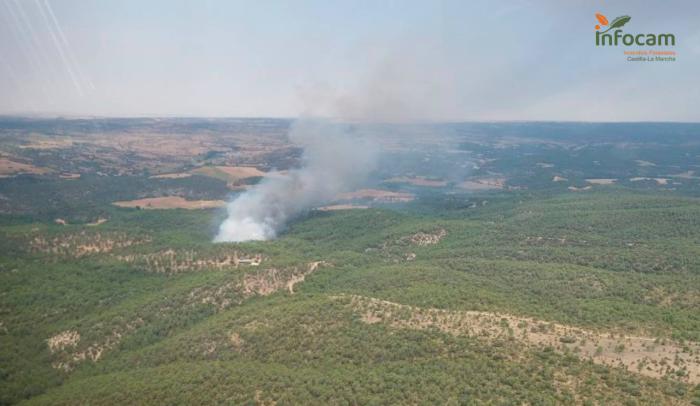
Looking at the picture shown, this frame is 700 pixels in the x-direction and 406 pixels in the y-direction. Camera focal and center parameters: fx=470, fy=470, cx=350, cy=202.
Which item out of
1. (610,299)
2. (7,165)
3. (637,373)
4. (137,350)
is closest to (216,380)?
(137,350)

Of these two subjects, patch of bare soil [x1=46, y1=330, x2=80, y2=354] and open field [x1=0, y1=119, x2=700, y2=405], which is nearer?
open field [x1=0, y1=119, x2=700, y2=405]

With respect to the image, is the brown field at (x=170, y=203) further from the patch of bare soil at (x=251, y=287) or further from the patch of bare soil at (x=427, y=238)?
the patch of bare soil at (x=251, y=287)

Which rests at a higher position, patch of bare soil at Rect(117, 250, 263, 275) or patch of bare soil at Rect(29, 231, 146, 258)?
patch of bare soil at Rect(29, 231, 146, 258)

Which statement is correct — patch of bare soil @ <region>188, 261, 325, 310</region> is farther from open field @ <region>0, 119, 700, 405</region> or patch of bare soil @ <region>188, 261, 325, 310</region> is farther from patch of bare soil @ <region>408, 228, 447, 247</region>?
patch of bare soil @ <region>408, 228, 447, 247</region>

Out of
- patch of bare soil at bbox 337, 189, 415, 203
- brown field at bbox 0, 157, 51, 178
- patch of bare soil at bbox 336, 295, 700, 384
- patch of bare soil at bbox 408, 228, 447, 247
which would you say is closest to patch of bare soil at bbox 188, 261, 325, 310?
patch of bare soil at bbox 336, 295, 700, 384

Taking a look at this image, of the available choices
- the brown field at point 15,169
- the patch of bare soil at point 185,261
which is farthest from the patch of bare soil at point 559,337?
the brown field at point 15,169

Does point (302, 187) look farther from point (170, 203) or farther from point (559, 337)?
point (559, 337)

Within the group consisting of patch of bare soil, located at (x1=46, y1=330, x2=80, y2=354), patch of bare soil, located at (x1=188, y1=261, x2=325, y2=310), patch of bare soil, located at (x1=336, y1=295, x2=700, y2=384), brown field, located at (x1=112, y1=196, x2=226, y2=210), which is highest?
brown field, located at (x1=112, y1=196, x2=226, y2=210)
